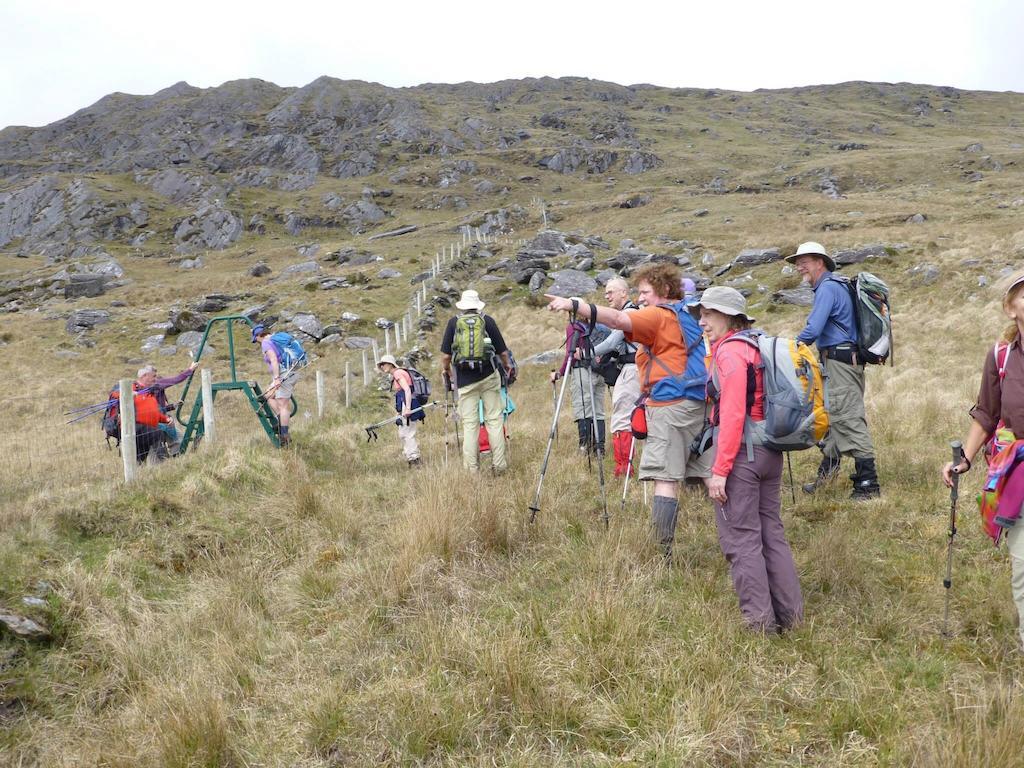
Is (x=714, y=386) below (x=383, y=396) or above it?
above

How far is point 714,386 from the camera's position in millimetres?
3826

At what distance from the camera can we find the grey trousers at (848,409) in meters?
5.95

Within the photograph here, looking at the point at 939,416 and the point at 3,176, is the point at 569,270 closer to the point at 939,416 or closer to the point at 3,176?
the point at 939,416

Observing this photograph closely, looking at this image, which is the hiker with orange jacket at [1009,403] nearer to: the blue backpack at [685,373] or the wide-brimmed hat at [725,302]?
the wide-brimmed hat at [725,302]

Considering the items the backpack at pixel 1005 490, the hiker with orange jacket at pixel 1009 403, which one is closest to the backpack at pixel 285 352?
the hiker with orange jacket at pixel 1009 403

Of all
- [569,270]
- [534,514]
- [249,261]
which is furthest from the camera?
[249,261]

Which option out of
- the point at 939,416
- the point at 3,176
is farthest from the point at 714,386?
the point at 3,176

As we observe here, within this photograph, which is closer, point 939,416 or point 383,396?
point 939,416

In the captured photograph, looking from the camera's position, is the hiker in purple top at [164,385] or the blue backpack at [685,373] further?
the hiker in purple top at [164,385]

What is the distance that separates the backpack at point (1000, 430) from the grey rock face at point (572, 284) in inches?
824

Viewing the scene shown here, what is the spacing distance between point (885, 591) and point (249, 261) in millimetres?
55691

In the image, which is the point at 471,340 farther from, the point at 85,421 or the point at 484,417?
the point at 85,421

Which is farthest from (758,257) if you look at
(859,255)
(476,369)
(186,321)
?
(186,321)

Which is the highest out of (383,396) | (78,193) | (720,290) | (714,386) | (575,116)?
(575,116)
